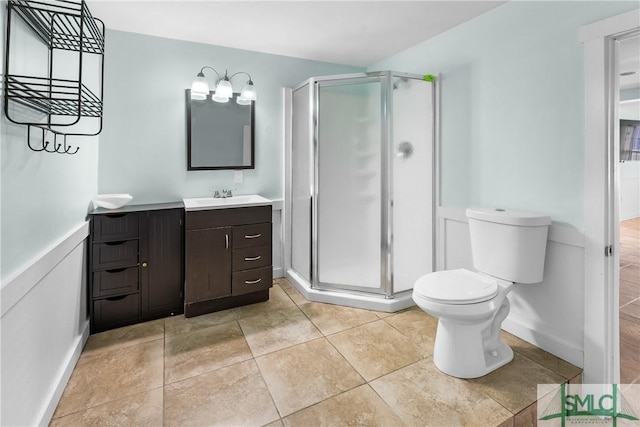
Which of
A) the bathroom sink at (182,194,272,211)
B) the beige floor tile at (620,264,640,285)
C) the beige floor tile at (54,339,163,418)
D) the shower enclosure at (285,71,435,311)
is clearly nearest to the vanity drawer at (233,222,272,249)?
the bathroom sink at (182,194,272,211)

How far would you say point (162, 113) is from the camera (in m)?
2.71

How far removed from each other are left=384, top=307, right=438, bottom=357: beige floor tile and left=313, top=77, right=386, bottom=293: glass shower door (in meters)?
0.29

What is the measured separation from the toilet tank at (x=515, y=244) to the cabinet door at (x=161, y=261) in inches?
85.7

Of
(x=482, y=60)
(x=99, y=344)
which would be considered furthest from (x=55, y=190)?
(x=482, y=60)

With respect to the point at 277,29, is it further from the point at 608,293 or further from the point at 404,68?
the point at 608,293

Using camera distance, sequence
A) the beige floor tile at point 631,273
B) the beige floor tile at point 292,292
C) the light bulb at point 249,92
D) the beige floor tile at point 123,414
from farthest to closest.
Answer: the beige floor tile at point 631,273 → the light bulb at point 249,92 → the beige floor tile at point 292,292 → the beige floor tile at point 123,414

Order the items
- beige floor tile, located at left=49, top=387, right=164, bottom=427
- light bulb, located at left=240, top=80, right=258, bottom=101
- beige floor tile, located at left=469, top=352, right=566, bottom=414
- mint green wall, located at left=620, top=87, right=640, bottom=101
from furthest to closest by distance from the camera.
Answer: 1. mint green wall, located at left=620, top=87, right=640, bottom=101
2. light bulb, located at left=240, top=80, right=258, bottom=101
3. beige floor tile, located at left=469, top=352, right=566, bottom=414
4. beige floor tile, located at left=49, top=387, right=164, bottom=427

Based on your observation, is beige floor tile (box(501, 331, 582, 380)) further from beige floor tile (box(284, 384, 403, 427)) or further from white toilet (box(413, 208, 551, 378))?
beige floor tile (box(284, 384, 403, 427))

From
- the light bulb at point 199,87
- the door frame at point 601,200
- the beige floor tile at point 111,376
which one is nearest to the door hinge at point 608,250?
the door frame at point 601,200

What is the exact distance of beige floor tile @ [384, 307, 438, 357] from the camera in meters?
2.09

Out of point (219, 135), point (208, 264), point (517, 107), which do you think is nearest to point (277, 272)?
point (208, 264)

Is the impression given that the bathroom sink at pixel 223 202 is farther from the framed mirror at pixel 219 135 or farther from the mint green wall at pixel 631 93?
the mint green wall at pixel 631 93

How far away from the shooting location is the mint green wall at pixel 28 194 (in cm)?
116

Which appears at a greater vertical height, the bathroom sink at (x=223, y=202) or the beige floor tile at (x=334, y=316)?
the bathroom sink at (x=223, y=202)
